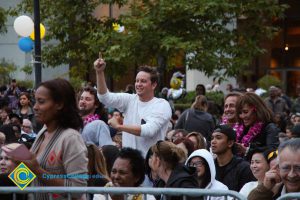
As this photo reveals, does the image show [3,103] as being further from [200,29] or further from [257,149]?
[257,149]

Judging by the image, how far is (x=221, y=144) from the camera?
823 centimetres

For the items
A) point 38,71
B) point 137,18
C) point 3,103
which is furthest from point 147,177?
point 137,18

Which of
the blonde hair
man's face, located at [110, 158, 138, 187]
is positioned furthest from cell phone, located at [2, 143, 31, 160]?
the blonde hair

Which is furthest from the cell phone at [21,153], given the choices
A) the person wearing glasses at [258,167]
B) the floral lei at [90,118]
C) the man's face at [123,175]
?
the floral lei at [90,118]

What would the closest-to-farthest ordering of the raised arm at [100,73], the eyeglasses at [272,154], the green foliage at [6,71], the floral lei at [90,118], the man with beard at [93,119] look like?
the eyeglasses at [272,154], the raised arm at [100,73], the man with beard at [93,119], the floral lei at [90,118], the green foliage at [6,71]

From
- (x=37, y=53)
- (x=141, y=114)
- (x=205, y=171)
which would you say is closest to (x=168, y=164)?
(x=205, y=171)

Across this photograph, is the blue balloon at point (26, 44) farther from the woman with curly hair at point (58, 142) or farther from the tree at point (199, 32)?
the woman with curly hair at point (58, 142)

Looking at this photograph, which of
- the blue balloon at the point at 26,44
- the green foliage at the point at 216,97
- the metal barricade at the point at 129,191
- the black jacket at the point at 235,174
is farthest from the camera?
the green foliage at the point at 216,97

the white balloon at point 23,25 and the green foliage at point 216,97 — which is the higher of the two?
the white balloon at point 23,25

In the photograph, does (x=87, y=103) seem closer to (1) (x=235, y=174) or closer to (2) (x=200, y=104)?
(1) (x=235, y=174)

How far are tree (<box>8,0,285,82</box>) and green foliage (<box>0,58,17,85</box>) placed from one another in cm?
1339

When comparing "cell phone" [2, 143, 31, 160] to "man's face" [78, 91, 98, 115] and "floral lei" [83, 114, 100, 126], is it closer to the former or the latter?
"floral lei" [83, 114, 100, 126]

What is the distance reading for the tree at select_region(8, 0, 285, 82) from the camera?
1842cm

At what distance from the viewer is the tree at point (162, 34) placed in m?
18.4
